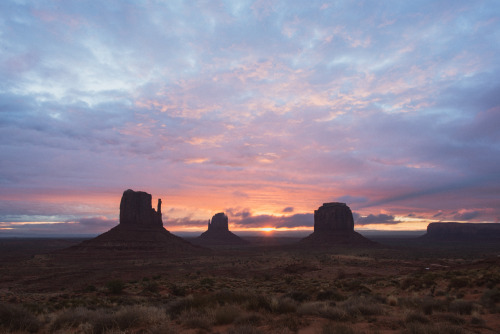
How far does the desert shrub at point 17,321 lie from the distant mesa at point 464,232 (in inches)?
8292

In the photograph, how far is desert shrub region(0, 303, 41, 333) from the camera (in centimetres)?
939

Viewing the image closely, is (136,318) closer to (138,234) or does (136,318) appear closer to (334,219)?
(138,234)

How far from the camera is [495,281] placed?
56.3ft

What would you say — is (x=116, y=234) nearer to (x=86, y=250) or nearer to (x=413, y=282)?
(x=86, y=250)

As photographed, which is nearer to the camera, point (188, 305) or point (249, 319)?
point (249, 319)

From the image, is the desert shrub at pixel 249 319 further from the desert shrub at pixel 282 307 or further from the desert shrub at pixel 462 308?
the desert shrub at pixel 462 308

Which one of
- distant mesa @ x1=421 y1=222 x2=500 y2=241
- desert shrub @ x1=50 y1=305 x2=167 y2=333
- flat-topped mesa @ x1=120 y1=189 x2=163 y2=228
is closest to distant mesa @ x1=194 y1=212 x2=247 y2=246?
flat-topped mesa @ x1=120 y1=189 x2=163 y2=228

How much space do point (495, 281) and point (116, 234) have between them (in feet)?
281

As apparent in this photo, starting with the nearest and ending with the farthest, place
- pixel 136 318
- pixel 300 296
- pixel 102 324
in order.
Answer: pixel 102 324, pixel 136 318, pixel 300 296

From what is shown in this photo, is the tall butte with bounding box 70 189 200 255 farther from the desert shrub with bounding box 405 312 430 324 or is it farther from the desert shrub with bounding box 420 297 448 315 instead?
the desert shrub with bounding box 405 312 430 324

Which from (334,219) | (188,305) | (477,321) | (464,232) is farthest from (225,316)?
(464,232)

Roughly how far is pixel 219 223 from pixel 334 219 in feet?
242

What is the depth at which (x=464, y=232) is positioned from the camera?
182500mm

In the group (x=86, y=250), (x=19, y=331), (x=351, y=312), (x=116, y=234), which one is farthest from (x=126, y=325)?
(x=116, y=234)
